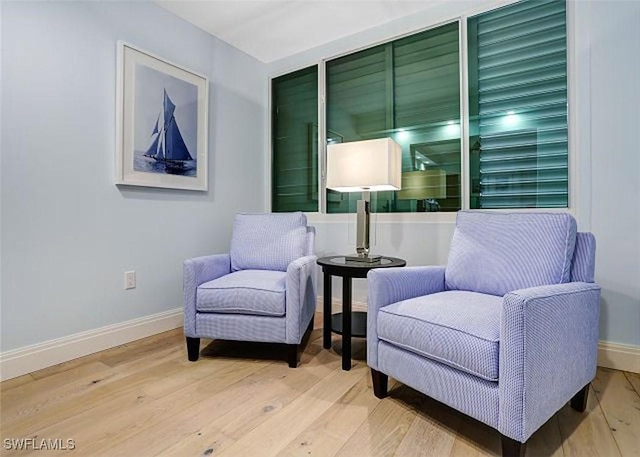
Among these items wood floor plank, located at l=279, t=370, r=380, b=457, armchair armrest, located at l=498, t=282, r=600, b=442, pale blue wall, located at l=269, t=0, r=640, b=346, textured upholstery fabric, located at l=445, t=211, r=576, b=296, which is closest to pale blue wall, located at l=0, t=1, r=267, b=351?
wood floor plank, located at l=279, t=370, r=380, b=457

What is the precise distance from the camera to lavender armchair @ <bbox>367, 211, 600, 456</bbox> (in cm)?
109

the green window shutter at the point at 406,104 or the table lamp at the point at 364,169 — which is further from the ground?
the green window shutter at the point at 406,104

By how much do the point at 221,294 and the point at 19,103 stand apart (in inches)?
55.1

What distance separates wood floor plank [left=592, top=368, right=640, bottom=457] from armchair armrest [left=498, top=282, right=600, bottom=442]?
0.83ft

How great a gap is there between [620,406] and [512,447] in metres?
0.78

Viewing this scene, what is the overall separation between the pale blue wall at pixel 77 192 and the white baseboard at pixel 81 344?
4cm

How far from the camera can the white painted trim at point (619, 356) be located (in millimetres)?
1817

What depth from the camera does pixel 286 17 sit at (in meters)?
2.61

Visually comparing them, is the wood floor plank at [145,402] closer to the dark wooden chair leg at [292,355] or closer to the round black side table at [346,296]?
the dark wooden chair leg at [292,355]

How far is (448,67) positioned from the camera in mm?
2467

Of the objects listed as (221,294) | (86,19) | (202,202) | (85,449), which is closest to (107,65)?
(86,19)

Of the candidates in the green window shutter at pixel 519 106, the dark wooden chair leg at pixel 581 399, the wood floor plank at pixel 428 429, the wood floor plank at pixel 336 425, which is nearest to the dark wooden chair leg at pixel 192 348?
the wood floor plank at pixel 336 425

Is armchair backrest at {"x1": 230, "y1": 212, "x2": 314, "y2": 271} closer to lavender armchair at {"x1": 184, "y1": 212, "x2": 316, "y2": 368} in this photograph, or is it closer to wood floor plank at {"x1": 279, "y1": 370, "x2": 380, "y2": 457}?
lavender armchair at {"x1": 184, "y1": 212, "x2": 316, "y2": 368}

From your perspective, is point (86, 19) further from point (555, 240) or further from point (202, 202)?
point (555, 240)
